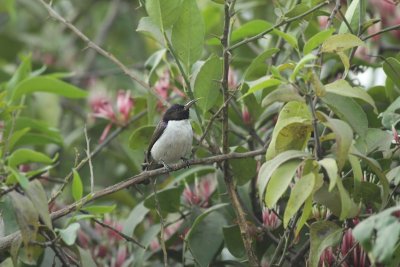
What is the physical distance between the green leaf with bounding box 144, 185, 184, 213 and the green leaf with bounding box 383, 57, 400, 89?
1124 mm

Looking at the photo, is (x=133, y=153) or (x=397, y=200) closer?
(x=397, y=200)

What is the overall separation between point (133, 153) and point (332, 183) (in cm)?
265

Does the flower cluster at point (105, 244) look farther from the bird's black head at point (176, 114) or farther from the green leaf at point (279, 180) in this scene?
the green leaf at point (279, 180)

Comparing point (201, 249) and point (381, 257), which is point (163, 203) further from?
point (381, 257)

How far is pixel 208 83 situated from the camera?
3650 mm

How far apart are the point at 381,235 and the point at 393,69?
3.90ft

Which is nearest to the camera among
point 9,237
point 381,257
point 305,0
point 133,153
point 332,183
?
point 381,257

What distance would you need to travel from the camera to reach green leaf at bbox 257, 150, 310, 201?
2812 mm

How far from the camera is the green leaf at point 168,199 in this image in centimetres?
399

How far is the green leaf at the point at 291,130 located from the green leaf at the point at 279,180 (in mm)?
145

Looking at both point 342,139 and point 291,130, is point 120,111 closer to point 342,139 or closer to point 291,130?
point 291,130

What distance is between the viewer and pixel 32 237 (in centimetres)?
305

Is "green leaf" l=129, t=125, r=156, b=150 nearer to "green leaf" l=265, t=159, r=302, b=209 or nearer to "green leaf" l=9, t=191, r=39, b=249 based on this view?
"green leaf" l=9, t=191, r=39, b=249

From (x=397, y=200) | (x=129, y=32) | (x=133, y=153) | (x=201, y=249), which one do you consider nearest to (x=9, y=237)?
(x=201, y=249)
